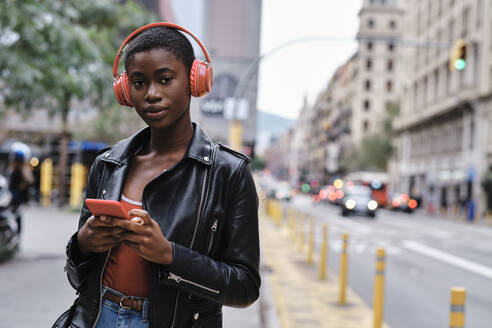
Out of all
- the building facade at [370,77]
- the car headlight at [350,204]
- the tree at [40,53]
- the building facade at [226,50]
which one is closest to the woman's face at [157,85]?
the tree at [40,53]

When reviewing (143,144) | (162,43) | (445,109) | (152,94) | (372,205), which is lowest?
(372,205)

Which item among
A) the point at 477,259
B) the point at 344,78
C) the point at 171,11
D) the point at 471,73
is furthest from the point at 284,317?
the point at 344,78

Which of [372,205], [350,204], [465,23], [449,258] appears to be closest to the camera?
[449,258]

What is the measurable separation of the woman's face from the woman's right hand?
14.7 inches

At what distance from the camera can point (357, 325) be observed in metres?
6.71

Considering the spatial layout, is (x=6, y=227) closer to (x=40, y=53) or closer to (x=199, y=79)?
(x=40, y=53)

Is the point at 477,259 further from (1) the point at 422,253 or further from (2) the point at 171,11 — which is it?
(2) the point at 171,11

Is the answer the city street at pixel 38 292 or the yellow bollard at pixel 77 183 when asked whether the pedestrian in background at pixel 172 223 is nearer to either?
the city street at pixel 38 292

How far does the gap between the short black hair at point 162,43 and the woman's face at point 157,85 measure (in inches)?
0.6

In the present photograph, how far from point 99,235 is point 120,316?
0.30 metres

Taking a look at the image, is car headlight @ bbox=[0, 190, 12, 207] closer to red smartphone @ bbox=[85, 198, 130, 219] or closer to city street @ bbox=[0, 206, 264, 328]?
city street @ bbox=[0, 206, 264, 328]

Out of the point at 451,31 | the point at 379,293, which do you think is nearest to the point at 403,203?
the point at 451,31

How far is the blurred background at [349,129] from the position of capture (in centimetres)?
894

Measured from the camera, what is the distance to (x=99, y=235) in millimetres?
1681
